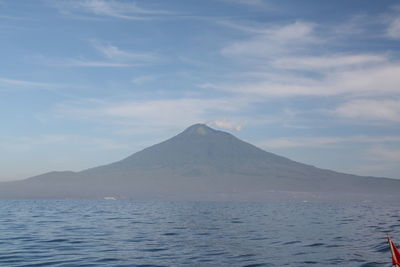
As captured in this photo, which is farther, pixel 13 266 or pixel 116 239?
pixel 116 239

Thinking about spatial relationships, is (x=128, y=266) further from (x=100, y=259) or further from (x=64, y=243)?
(x=64, y=243)

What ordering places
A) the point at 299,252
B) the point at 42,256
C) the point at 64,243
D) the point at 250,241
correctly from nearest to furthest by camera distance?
the point at 42,256 < the point at 299,252 < the point at 64,243 < the point at 250,241

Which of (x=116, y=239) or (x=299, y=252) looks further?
(x=116, y=239)

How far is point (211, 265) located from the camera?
25.7 meters

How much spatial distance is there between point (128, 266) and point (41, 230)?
22.5 meters

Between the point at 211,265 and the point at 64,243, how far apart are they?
13.5 metres

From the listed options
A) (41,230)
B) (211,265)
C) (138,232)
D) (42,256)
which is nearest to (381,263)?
(211,265)

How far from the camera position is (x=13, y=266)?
24219 millimetres

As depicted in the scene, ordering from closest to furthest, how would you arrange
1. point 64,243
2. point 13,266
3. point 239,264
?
point 13,266, point 239,264, point 64,243

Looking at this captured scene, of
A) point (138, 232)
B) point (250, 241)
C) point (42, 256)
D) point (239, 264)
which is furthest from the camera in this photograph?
point (138, 232)

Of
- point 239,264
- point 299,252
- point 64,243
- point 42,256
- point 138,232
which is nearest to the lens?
point 239,264

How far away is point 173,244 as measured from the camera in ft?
114

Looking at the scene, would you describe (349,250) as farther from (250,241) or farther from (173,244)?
(173,244)

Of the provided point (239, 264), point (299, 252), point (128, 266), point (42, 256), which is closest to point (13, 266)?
point (42, 256)
